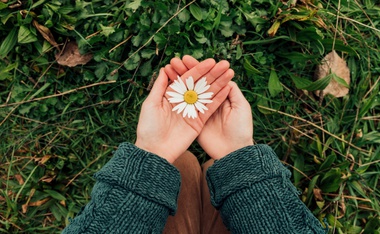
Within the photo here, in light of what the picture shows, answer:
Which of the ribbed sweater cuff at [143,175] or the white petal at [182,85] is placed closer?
the ribbed sweater cuff at [143,175]

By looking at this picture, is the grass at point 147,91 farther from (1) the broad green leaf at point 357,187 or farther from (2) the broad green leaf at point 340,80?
(2) the broad green leaf at point 340,80

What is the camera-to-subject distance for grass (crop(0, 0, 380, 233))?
2.01 meters

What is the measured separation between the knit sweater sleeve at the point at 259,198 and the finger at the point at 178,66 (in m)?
0.46

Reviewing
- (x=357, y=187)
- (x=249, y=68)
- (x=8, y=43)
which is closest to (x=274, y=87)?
(x=249, y=68)

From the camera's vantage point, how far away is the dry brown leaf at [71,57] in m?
2.08

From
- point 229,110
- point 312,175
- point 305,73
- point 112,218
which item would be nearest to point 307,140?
point 312,175

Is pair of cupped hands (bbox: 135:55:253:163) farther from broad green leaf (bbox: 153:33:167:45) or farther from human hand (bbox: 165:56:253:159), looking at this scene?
broad green leaf (bbox: 153:33:167:45)

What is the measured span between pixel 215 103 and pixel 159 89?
25cm

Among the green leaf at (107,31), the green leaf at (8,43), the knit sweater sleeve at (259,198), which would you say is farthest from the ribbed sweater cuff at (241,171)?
the green leaf at (8,43)

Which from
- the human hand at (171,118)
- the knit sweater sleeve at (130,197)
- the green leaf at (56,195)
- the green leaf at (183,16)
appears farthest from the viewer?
the green leaf at (56,195)

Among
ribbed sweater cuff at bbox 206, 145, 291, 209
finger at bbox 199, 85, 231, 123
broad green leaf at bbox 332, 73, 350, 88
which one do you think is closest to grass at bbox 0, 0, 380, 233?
broad green leaf at bbox 332, 73, 350, 88

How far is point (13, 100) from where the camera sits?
2164 millimetres

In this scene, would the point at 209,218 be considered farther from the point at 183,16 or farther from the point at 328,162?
the point at 183,16

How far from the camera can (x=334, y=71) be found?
2.13m
